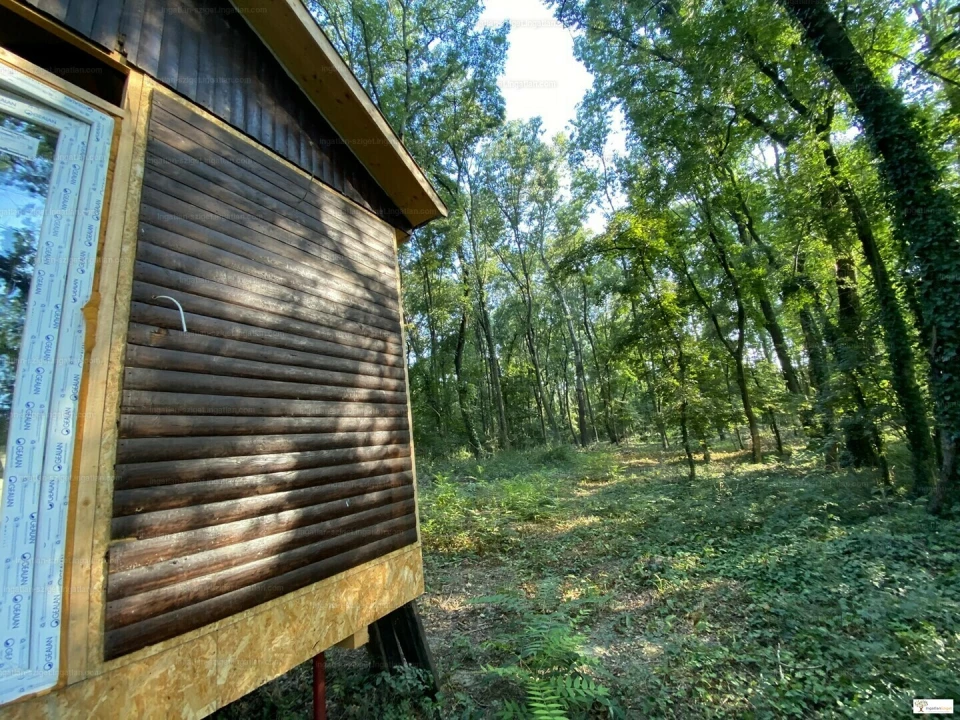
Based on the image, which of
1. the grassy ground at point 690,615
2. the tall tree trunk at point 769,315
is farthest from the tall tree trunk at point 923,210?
the tall tree trunk at point 769,315

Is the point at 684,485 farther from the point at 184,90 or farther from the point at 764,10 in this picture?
the point at 184,90

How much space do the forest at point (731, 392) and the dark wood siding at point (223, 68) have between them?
15.5 feet

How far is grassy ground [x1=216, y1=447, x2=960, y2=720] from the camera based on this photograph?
3.09 metres

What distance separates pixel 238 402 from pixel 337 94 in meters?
3.06

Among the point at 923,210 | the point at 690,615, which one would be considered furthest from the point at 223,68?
the point at 923,210

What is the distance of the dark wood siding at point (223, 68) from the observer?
2.58 metres

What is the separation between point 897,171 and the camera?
6.22 m

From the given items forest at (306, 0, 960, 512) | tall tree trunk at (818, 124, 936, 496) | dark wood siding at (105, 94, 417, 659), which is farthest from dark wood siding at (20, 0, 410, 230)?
tall tree trunk at (818, 124, 936, 496)

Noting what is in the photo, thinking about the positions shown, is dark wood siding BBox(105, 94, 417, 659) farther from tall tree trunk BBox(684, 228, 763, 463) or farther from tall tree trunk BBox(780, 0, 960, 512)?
tall tree trunk BBox(684, 228, 763, 463)

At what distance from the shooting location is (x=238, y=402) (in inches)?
108

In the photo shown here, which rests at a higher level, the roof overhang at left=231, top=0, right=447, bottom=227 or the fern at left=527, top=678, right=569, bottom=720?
the roof overhang at left=231, top=0, right=447, bottom=227

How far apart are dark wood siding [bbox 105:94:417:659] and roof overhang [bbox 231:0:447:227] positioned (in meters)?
0.85

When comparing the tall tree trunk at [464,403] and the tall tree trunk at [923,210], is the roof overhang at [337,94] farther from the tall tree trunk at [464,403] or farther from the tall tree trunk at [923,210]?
the tall tree trunk at [464,403]

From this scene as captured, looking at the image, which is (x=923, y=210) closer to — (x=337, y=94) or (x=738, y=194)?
(x=738, y=194)
